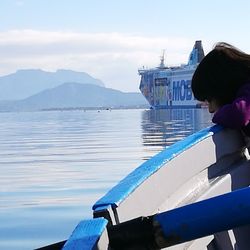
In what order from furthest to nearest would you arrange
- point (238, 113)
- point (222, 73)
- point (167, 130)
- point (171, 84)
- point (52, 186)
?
point (171, 84) < point (167, 130) < point (52, 186) < point (222, 73) < point (238, 113)

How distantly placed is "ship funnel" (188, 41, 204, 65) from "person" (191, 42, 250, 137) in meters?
78.8

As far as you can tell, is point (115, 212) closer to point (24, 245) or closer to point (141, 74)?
point (24, 245)

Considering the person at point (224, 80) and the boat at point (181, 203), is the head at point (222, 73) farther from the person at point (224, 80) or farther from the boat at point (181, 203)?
the boat at point (181, 203)

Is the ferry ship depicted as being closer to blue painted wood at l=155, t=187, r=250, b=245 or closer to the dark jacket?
the dark jacket

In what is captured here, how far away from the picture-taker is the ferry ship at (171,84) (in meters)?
82.7

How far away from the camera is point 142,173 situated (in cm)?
273

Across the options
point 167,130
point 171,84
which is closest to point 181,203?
point 167,130

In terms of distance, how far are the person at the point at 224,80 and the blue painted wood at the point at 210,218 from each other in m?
1.37

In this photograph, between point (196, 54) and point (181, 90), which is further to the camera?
point (196, 54)

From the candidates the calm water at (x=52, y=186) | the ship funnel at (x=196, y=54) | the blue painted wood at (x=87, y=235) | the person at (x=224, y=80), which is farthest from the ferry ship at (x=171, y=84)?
the blue painted wood at (x=87, y=235)

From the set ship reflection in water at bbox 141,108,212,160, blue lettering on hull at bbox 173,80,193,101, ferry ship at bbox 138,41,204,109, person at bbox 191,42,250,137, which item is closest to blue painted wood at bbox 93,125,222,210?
person at bbox 191,42,250,137

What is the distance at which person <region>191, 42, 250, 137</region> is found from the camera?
3.47m

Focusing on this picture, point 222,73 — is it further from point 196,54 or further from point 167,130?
point 196,54

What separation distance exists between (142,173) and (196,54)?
82.8 m
